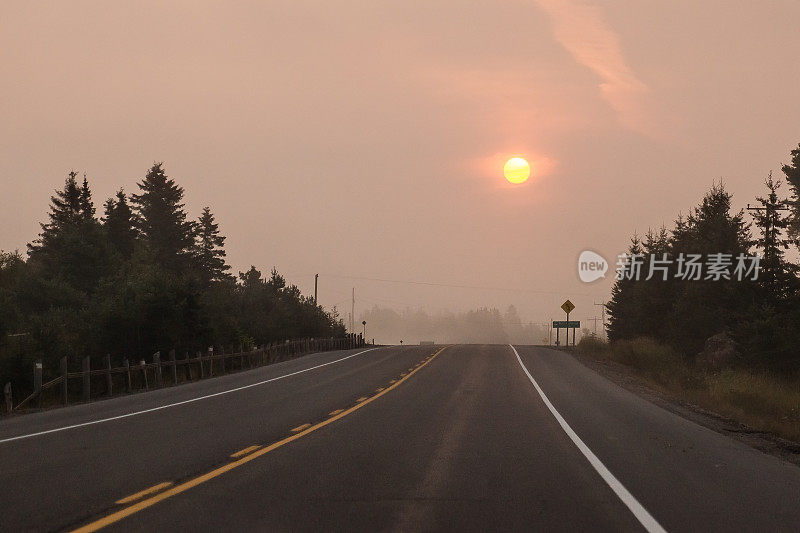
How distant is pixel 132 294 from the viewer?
3341cm

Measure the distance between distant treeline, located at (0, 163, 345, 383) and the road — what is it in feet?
41.4

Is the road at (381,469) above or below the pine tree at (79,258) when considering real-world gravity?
below

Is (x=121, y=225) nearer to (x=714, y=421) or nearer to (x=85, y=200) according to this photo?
(x=85, y=200)

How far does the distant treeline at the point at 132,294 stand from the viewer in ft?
105

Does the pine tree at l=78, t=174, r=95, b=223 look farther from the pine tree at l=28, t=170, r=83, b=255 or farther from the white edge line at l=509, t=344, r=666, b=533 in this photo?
the white edge line at l=509, t=344, r=666, b=533

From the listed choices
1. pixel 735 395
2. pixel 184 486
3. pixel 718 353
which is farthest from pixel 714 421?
pixel 718 353

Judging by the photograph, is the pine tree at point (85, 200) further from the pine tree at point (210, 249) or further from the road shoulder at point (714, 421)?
the road shoulder at point (714, 421)

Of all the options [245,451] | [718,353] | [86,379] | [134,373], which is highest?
[245,451]

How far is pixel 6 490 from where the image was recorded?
25.8 feet

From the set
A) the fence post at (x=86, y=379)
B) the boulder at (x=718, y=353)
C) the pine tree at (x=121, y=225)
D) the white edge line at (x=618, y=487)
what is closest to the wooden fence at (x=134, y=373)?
the fence post at (x=86, y=379)

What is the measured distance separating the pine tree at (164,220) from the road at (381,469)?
74551 millimetres

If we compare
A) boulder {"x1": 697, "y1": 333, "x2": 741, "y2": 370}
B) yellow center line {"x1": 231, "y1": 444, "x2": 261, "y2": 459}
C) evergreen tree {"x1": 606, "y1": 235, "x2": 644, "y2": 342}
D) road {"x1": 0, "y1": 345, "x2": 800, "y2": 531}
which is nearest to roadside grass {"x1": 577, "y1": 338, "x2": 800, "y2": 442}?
road {"x1": 0, "y1": 345, "x2": 800, "y2": 531}

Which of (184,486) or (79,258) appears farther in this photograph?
(79,258)

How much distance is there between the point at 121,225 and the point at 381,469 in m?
81.5
